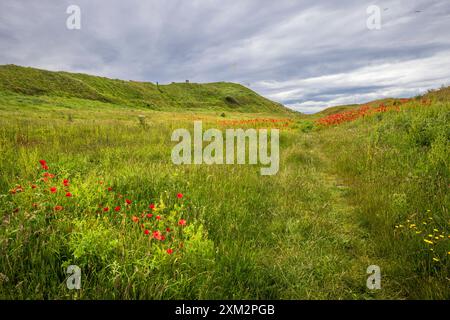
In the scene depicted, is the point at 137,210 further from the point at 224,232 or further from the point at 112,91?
the point at 112,91

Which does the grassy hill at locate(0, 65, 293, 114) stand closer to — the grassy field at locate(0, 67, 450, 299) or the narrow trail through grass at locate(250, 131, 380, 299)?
the grassy field at locate(0, 67, 450, 299)

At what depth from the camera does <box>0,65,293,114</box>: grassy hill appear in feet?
145

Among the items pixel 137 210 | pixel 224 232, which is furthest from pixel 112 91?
pixel 224 232

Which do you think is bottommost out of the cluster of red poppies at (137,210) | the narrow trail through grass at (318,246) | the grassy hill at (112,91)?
the narrow trail through grass at (318,246)

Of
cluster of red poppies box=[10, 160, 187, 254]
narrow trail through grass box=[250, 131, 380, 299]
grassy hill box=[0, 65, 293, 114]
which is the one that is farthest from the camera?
grassy hill box=[0, 65, 293, 114]

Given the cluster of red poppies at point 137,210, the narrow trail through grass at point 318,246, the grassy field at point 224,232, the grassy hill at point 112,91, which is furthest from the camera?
the grassy hill at point 112,91

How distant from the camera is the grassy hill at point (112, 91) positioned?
44.1m

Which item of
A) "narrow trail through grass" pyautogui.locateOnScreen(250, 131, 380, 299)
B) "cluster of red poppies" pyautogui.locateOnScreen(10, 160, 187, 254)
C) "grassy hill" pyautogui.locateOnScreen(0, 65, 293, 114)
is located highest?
"grassy hill" pyautogui.locateOnScreen(0, 65, 293, 114)

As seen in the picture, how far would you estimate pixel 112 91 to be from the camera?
65688 mm

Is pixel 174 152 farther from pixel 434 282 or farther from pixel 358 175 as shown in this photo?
pixel 434 282

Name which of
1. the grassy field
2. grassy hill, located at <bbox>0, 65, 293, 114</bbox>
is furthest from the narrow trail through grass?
grassy hill, located at <bbox>0, 65, 293, 114</bbox>

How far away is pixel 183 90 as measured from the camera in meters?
98.4

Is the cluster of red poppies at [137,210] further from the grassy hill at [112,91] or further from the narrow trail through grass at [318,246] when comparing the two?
the grassy hill at [112,91]

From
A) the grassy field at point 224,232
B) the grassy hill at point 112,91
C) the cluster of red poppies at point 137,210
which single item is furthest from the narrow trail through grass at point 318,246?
the grassy hill at point 112,91
